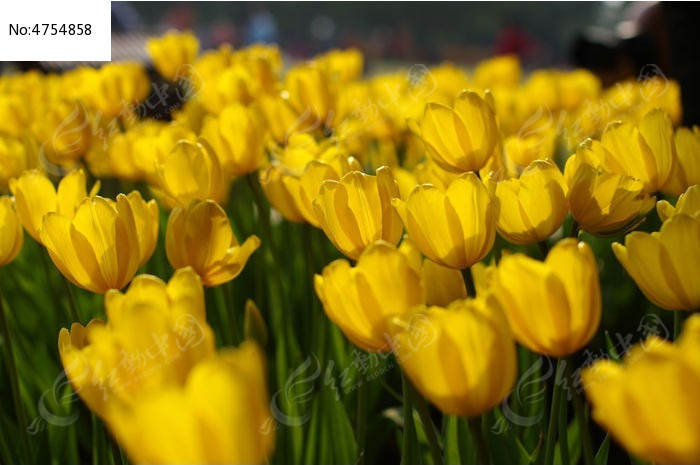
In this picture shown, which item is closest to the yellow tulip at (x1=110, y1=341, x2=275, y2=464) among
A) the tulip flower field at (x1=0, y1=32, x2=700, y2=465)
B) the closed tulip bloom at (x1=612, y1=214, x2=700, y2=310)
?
the tulip flower field at (x1=0, y1=32, x2=700, y2=465)

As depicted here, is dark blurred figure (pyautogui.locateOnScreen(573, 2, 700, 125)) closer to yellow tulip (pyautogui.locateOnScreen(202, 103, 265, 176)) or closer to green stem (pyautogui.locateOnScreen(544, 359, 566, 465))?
yellow tulip (pyautogui.locateOnScreen(202, 103, 265, 176))

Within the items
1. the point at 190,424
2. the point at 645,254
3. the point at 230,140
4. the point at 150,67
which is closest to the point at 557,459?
the point at 645,254

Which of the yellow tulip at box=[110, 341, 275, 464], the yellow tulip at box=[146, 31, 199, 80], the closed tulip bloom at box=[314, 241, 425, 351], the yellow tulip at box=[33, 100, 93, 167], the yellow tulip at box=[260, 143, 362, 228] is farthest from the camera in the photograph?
the yellow tulip at box=[146, 31, 199, 80]

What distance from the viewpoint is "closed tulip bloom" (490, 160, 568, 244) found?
94 centimetres

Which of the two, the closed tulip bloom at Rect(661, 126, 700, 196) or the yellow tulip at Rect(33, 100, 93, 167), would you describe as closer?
the closed tulip bloom at Rect(661, 126, 700, 196)

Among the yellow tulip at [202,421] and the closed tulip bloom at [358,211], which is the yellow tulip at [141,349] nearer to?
the yellow tulip at [202,421]

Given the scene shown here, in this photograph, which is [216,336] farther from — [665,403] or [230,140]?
[665,403]

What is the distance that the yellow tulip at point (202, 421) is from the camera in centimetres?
50

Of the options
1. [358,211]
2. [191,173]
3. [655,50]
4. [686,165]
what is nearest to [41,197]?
[191,173]

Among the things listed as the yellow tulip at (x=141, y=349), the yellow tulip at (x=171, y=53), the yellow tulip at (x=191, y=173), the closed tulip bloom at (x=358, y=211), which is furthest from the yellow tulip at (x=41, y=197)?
the yellow tulip at (x=171, y=53)

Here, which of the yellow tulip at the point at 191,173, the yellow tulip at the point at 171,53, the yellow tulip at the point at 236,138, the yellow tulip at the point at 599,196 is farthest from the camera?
the yellow tulip at the point at 171,53

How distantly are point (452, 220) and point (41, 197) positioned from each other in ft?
1.92

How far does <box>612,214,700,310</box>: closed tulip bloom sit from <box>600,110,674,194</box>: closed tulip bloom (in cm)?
30

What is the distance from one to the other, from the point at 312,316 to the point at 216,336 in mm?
165
